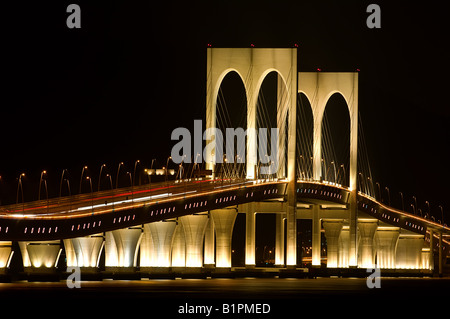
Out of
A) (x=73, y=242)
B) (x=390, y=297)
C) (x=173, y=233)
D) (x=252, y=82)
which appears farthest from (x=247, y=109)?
(x=390, y=297)

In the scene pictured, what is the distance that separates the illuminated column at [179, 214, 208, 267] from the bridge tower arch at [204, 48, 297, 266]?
5689 mm

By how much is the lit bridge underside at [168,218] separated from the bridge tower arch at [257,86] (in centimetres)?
180

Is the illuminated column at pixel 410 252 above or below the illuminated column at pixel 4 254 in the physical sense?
above

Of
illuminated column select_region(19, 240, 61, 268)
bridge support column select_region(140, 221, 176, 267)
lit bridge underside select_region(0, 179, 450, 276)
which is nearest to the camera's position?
lit bridge underside select_region(0, 179, 450, 276)

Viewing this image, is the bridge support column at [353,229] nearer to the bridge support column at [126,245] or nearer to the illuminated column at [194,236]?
the illuminated column at [194,236]

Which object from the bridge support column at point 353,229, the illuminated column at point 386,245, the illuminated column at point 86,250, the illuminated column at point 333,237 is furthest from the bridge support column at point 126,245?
the illuminated column at point 386,245

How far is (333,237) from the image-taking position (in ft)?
377

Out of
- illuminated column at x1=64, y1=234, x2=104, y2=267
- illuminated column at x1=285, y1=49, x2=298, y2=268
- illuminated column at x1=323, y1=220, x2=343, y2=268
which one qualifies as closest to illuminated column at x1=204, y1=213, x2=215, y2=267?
illuminated column at x1=285, y1=49, x2=298, y2=268

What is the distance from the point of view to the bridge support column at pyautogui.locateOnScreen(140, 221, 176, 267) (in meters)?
86.5

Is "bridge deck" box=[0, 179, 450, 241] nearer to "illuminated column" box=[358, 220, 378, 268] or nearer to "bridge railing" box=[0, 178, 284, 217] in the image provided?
"bridge railing" box=[0, 178, 284, 217]

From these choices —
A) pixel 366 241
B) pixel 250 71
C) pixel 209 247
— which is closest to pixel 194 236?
pixel 209 247

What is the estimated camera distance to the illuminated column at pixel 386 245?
128750 millimetres
